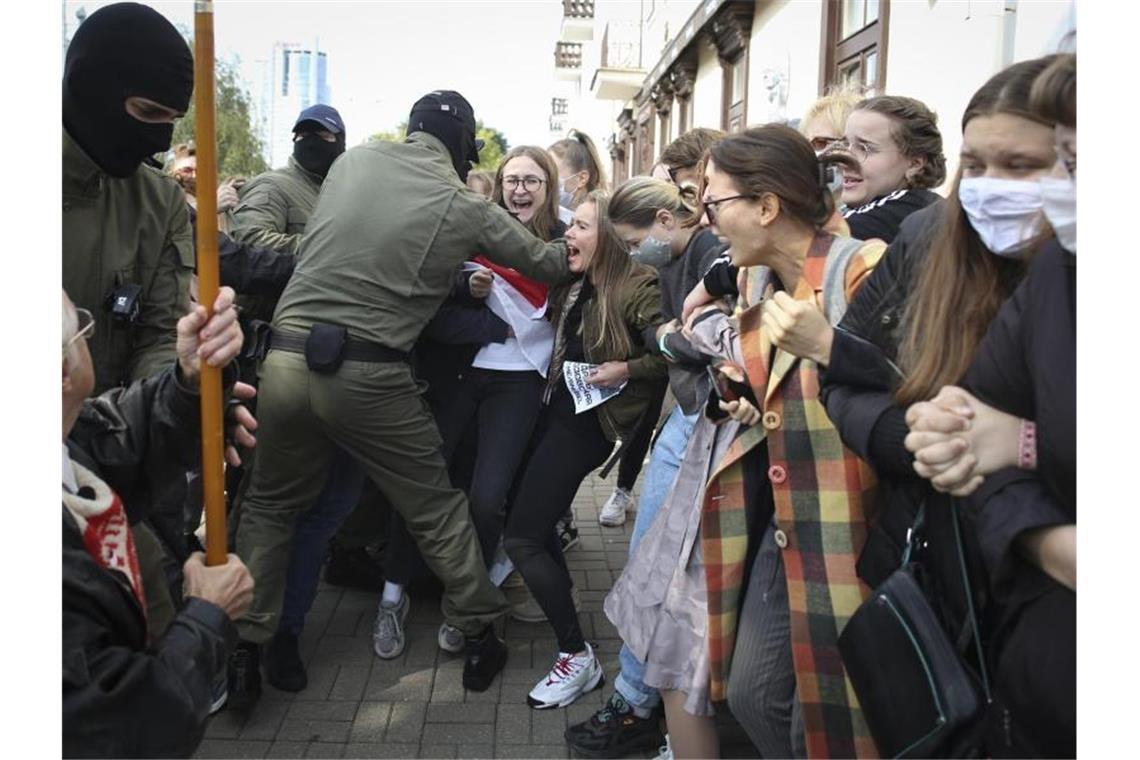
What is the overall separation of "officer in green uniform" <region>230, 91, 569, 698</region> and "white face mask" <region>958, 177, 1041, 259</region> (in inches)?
77.4

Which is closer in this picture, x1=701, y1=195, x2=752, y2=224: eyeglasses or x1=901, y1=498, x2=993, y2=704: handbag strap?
x1=901, y1=498, x2=993, y2=704: handbag strap

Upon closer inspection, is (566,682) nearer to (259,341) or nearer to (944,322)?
(259,341)

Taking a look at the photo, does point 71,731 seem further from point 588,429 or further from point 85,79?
point 588,429

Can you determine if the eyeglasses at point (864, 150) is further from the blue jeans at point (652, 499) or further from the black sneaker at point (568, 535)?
the black sneaker at point (568, 535)

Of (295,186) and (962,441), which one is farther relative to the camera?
(295,186)

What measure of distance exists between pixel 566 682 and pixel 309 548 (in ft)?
3.44

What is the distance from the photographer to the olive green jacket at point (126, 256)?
2596 millimetres

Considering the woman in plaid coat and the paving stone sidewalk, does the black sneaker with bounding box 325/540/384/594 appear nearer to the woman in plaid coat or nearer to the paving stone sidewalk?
the paving stone sidewalk

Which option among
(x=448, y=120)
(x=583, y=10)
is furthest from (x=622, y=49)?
(x=448, y=120)

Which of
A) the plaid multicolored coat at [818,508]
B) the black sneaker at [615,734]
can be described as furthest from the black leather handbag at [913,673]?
the black sneaker at [615,734]

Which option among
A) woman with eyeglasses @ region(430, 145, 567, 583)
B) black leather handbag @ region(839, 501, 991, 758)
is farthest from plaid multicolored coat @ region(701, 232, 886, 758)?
woman with eyeglasses @ region(430, 145, 567, 583)

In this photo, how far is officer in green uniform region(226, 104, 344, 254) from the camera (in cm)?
394

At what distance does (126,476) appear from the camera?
2129 millimetres

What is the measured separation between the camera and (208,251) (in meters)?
1.79
